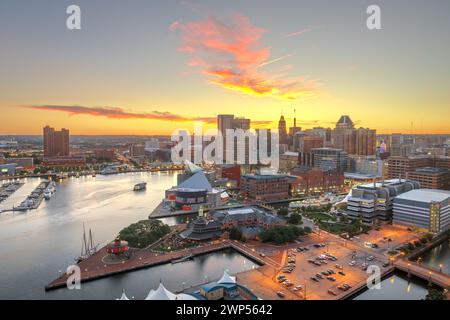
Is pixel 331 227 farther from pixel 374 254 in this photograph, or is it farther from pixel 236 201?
pixel 236 201

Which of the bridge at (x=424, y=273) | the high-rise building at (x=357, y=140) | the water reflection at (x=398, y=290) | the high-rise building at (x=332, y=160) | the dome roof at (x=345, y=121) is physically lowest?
the water reflection at (x=398, y=290)

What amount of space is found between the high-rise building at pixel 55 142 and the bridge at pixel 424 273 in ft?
119

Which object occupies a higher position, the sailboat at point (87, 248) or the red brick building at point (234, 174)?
the red brick building at point (234, 174)

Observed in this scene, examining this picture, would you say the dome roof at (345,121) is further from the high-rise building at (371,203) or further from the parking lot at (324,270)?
the parking lot at (324,270)

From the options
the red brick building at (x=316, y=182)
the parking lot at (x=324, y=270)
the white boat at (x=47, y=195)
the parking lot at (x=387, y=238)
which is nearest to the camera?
the parking lot at (x=324, y=270)

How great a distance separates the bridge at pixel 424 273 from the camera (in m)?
7.20

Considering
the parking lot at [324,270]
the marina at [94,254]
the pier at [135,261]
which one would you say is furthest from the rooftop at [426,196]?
the pier at [135,261]

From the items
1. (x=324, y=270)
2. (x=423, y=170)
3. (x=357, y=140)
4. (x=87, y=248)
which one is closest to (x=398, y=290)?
(x=324, y=270)

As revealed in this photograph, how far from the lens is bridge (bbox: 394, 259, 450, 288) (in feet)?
23.6
